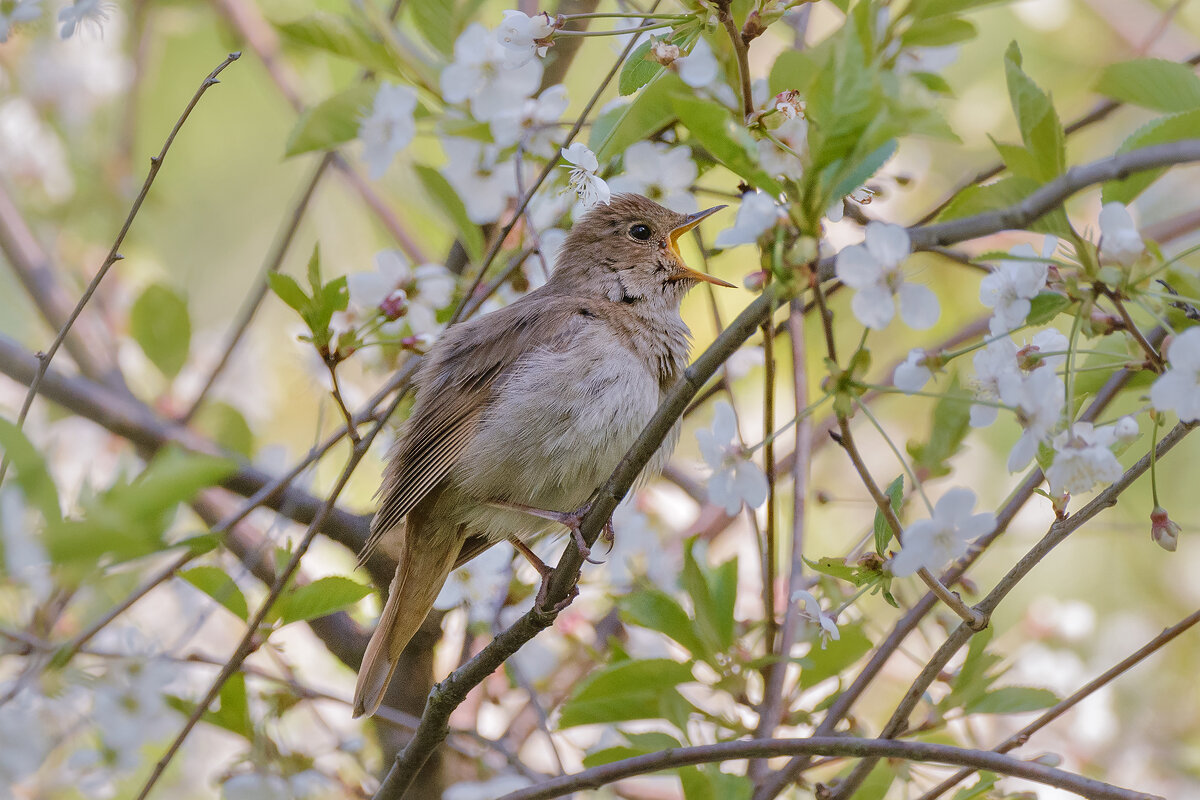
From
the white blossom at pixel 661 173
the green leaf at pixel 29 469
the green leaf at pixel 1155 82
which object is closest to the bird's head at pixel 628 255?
the white blossom at pixel 661 173

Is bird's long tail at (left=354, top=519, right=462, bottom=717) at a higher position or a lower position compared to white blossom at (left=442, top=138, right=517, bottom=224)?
lower

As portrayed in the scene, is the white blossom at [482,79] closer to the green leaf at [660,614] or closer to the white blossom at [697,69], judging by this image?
the white blossom at [697,69]

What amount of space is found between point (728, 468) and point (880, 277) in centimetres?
50

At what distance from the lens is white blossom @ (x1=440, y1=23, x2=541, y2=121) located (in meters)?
2.87

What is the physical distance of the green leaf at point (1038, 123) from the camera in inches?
64.7

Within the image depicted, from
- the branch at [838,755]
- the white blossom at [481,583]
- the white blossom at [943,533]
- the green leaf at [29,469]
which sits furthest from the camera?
the white blossom at [481,583]

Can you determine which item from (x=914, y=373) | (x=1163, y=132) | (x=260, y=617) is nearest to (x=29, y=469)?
(x=260, y=617)

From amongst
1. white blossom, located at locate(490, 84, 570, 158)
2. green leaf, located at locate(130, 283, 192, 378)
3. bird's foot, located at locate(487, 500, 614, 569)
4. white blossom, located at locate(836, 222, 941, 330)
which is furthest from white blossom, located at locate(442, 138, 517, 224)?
white blossom, located at locate(836, 222, 941, 330)

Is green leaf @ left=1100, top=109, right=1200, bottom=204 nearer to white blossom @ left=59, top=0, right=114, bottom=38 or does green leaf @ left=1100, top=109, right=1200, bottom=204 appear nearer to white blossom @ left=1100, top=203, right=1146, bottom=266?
white blossom @ left=1100, top=203, right=1146, bottom=266

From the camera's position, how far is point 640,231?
13.0ft

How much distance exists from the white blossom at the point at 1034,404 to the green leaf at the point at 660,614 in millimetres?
967

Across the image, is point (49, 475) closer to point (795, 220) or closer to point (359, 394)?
point (795, 220)

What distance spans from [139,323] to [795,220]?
9.05 feet

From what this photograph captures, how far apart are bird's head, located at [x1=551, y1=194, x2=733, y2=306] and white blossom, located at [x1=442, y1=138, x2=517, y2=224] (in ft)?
1.82
